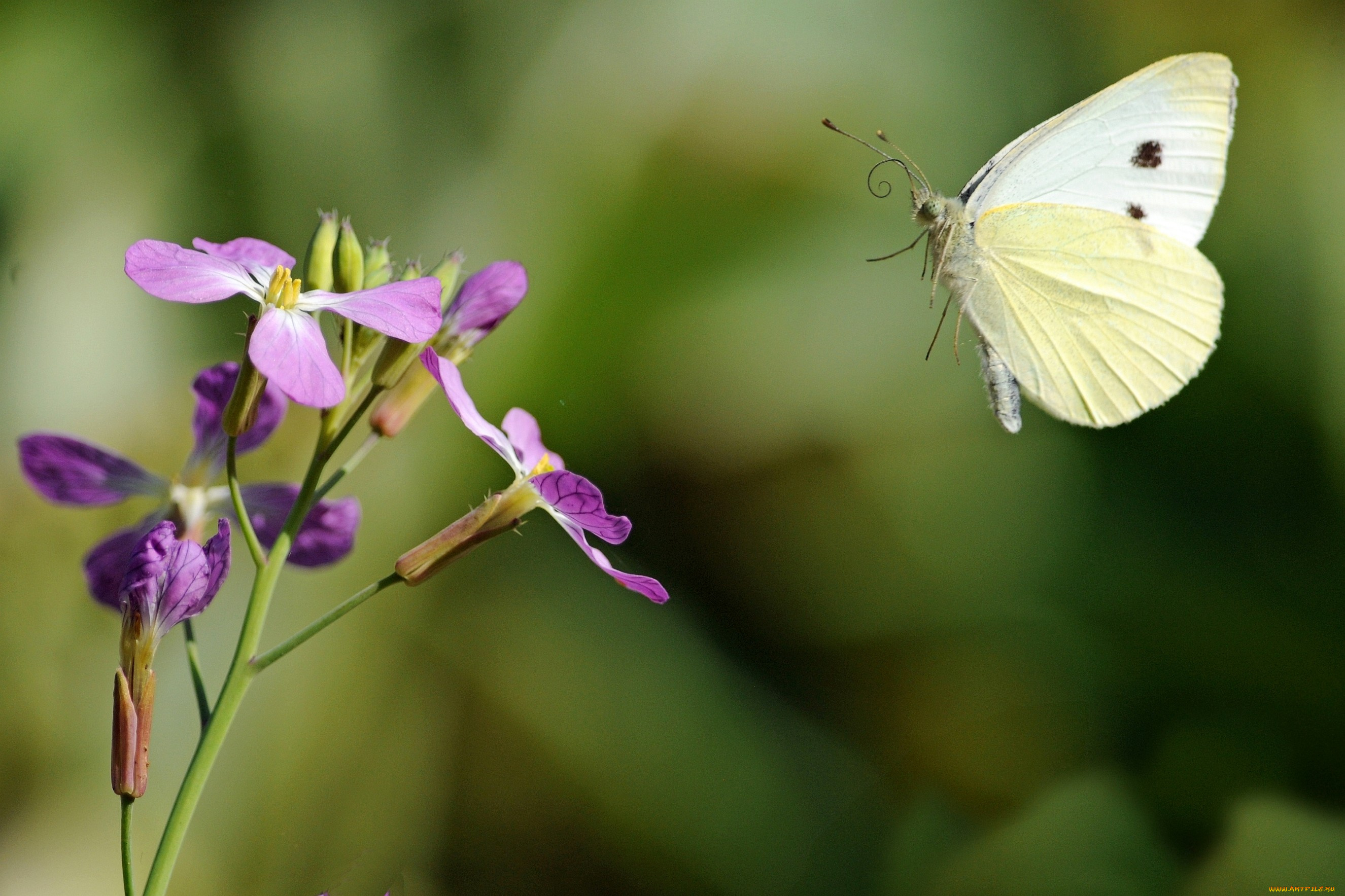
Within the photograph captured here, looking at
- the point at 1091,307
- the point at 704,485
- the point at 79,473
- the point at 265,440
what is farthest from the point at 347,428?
the point at 704,485

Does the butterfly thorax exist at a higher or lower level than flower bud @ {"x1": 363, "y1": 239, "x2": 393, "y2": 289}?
higher

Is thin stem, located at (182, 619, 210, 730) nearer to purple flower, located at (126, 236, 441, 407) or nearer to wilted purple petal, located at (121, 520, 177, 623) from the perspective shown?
wilted purple petal, located at (121, 520, 177, 623)

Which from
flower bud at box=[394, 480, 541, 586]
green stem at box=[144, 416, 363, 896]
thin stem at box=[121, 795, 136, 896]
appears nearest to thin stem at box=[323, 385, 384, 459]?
green stem at box=[144, 416, 363, 896]

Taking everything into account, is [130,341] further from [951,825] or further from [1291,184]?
[1291,184]

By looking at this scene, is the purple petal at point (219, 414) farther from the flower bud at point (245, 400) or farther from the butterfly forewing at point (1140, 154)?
the butterfly forewing at point (1140, 154)

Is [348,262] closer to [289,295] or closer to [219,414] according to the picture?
[289,295]

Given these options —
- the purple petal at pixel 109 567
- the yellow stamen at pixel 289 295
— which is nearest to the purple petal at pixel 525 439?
the yellow stamen at pixel 289 295

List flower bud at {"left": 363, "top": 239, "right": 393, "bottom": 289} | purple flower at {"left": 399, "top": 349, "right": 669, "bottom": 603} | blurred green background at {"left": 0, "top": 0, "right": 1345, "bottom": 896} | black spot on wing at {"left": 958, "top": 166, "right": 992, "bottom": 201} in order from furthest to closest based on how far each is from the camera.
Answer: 1. blurred green background at {"left": 0, "top": 0, "right": 1345, "bottom": 896}
2. black spot on wing at {"left": 958, "top": 166, "right": 992, "bottom": 201}
3. flower bud at {"left": 363, "top": 239, "right": 393, "bottom": 289}
4. purple flower at {"left": 399, "top": 349, "right": 669, "bottom": 603}
